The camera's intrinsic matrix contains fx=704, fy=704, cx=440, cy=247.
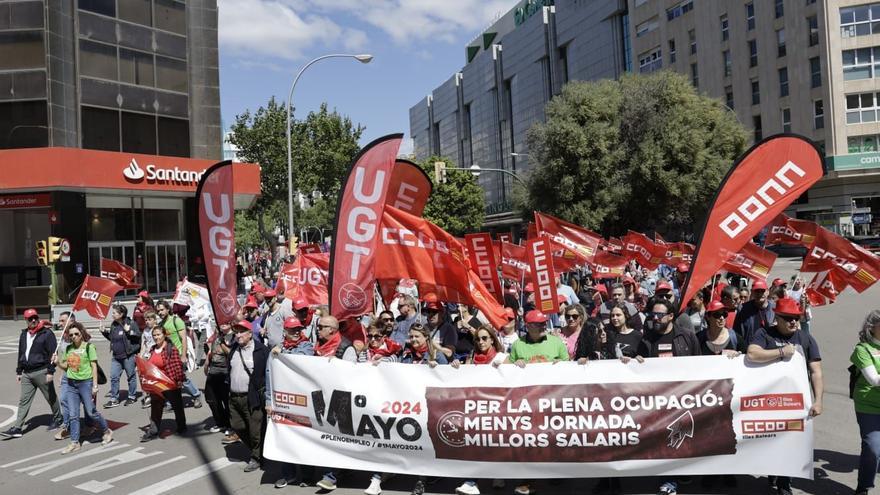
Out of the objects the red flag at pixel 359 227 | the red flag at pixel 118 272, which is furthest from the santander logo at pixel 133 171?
the red flag at pixel 359 227

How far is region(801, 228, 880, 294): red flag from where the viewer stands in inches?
392

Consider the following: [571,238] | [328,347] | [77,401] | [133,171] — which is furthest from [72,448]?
[133,171]

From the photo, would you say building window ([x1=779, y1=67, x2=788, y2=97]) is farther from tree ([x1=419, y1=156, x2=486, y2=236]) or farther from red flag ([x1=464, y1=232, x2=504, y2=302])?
red flag ([x1=464, y1=232, x2=504, y2=302])

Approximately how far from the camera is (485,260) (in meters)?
10.7

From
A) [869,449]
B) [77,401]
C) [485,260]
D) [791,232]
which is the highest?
[791,232]

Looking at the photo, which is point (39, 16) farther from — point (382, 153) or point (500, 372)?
point (500, 372)

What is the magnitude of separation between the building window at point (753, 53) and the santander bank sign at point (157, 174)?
126 ft

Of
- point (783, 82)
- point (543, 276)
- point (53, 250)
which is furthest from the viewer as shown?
point (783, 82)

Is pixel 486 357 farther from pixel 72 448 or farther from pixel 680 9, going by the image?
pixel 680 9

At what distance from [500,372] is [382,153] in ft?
9.29

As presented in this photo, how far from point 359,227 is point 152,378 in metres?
3.24

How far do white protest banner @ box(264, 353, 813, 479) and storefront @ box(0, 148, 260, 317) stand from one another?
76.7ft

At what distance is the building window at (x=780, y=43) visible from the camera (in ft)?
151

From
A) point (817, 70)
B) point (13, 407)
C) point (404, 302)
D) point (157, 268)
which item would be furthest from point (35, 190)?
point (817, 70)
